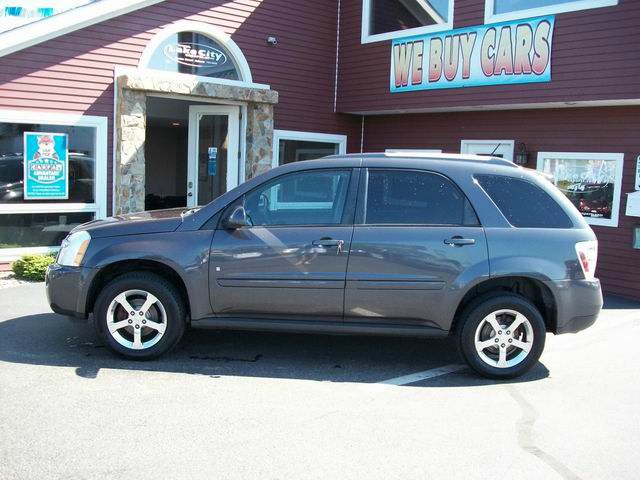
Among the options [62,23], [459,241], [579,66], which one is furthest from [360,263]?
[62,23]

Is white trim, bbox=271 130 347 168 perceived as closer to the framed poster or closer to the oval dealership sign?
the oval dealership sign

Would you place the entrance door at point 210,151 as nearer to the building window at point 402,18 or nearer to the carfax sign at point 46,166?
the carfax sign at point 46,166

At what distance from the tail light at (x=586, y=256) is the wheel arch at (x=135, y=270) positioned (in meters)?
3.22

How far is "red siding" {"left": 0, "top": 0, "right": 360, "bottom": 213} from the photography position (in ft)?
30.1

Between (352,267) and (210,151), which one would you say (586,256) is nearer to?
(352,267)

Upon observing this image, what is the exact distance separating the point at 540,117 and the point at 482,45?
1.46 m

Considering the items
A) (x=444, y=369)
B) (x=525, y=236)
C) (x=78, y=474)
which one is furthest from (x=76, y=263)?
(x=525, y=236)

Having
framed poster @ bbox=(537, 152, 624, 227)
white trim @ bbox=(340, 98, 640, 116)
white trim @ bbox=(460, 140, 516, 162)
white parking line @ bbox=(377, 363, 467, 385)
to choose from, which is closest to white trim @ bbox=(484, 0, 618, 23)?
white trim @ bbox=(340, 98, 640, 116)

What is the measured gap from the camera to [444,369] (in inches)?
221

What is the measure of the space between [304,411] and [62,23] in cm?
721

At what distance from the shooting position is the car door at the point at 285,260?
5.26 m

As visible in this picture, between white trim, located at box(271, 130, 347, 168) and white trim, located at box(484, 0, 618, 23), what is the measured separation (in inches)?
140

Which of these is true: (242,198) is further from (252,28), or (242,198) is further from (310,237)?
(252,28)

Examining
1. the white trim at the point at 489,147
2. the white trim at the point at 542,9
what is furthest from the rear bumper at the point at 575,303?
the white trim at the point at 489,147
